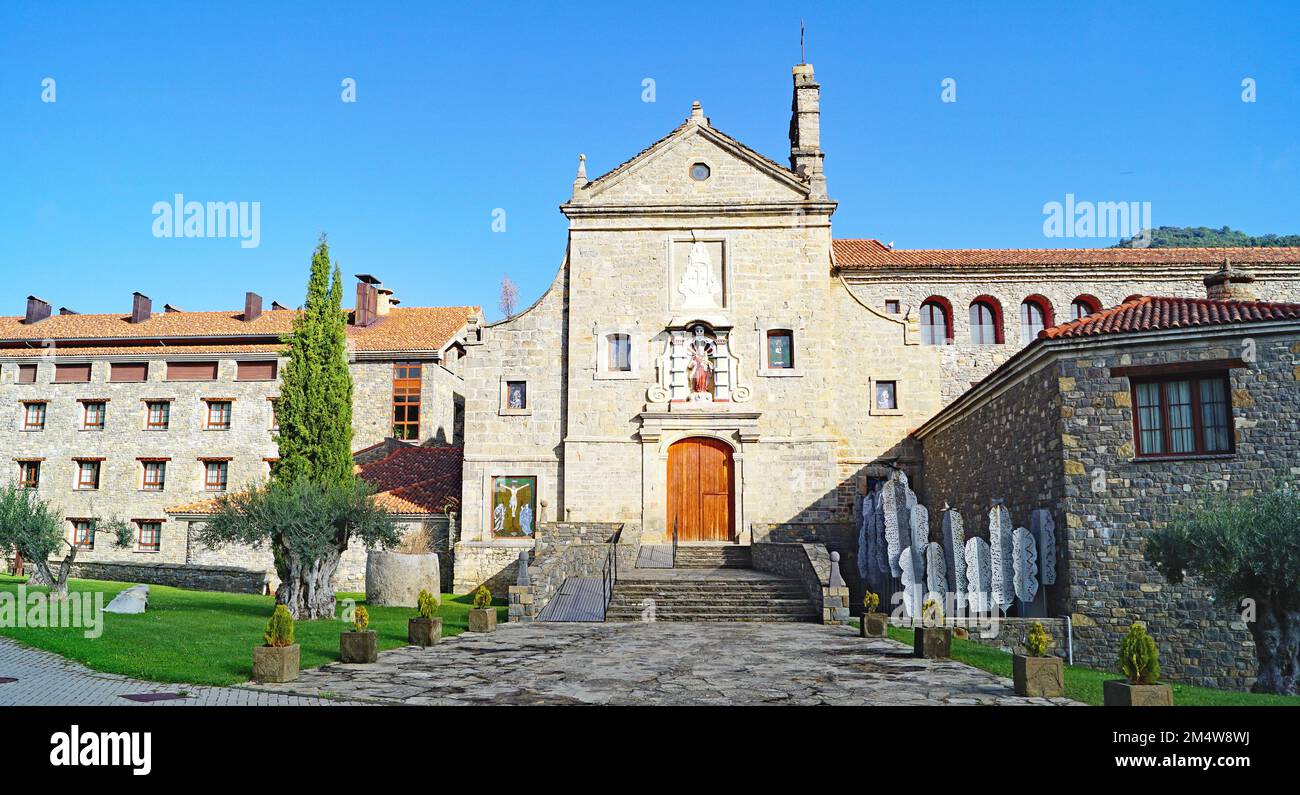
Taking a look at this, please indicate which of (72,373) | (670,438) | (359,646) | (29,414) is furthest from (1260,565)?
(29,414)

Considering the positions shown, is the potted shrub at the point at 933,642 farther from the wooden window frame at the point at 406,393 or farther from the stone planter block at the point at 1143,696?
the wooden window frame at the point at 406,393

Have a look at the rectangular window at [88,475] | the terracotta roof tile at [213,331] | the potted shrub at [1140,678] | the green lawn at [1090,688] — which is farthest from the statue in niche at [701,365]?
the rectangular window at [88,475]

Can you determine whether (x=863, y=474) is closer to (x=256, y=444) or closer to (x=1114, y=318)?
(x=1114, y=318)

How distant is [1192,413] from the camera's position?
15078mm

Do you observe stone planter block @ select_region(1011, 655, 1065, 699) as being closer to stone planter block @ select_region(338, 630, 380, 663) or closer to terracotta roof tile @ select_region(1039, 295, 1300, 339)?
terracotta roof tile @ select_region(1039, 295, 1300, 339)

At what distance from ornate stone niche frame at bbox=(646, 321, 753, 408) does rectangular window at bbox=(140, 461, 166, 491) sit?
22.0m

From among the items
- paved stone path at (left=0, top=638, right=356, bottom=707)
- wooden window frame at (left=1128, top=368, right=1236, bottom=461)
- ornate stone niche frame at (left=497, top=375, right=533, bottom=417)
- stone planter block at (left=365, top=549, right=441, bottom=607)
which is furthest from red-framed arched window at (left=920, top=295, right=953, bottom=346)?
paved stone path at (left=0, top=638, right=356, bottom=707)

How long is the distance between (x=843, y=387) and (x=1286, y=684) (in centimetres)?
1465

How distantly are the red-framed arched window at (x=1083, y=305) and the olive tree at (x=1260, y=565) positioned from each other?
16.7m

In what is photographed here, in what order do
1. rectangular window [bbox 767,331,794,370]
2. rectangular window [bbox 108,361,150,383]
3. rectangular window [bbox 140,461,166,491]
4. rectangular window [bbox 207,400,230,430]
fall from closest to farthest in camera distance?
rectangular window [bbox 767,331,794,370], rectangular window [bbox 140,461,166,491], rectangular window [bbox 207,400,230,430], rectangular window [bbox 108,361,150,383]

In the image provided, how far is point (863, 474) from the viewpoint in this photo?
83.0ft

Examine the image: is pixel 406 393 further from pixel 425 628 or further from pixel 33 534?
pixel 425 628

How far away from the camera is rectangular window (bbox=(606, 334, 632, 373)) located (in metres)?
25.7
